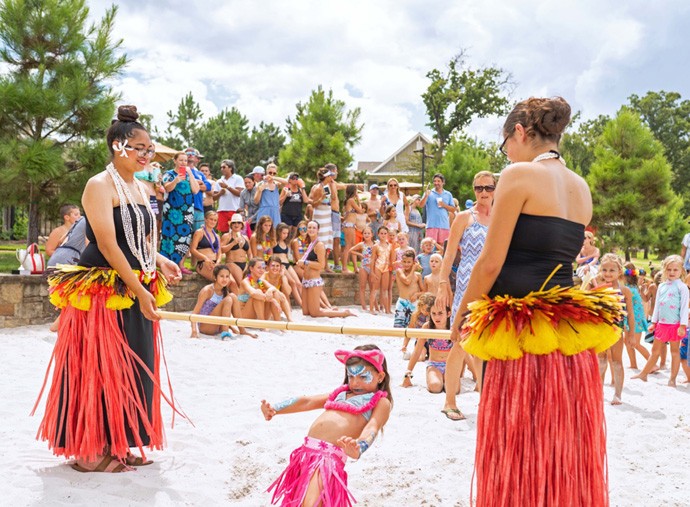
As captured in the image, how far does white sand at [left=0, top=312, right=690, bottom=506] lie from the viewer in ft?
11.7

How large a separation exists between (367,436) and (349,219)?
8881 millimetres

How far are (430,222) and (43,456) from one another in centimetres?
869

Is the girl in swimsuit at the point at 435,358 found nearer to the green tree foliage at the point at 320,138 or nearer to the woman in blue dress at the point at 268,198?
the woman in blue dress at the point at 268,198

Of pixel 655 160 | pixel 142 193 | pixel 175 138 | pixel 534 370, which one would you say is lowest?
pixel 534 370

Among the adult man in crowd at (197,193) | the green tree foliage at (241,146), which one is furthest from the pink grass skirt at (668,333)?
the green tree foliage at (241,146)

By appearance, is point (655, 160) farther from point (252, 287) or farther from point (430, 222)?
point (252, 287)

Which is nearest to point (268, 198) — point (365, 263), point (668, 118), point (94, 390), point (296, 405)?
point (365, 263)

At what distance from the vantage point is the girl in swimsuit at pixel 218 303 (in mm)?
8398

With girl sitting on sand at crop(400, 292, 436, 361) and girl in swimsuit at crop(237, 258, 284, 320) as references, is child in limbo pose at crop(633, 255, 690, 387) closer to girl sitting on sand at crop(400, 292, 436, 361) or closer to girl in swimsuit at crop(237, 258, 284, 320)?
girl sitting on sand at crop(400, 292, 436, 361)

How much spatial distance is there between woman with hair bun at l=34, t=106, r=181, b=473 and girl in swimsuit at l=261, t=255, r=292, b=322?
5.31m

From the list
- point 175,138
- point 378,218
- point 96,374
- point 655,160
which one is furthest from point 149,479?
point 175,138

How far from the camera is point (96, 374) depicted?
3635 mm

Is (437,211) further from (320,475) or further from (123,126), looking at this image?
(320,475)

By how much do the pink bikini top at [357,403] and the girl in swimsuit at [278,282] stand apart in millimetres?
5774
